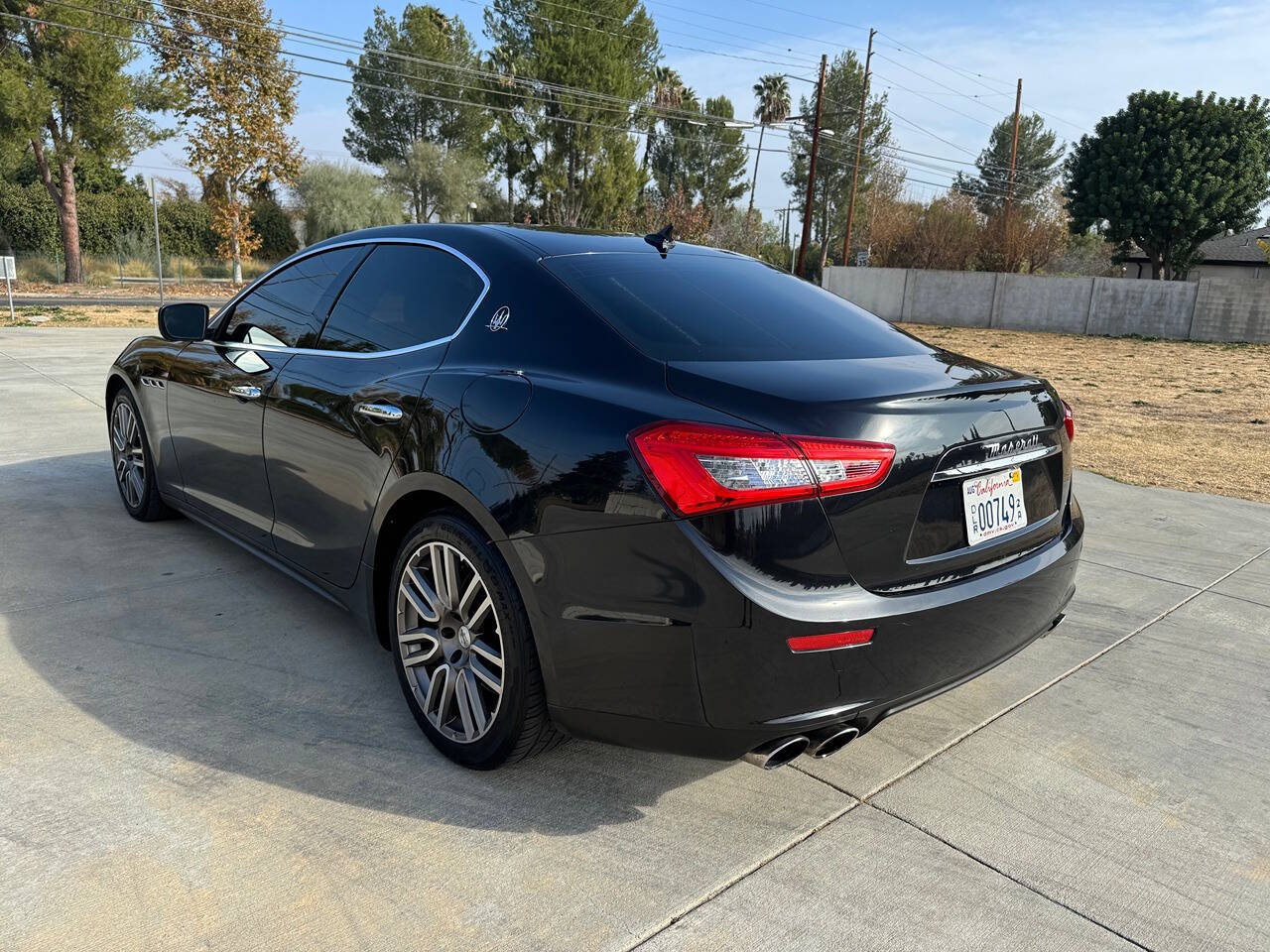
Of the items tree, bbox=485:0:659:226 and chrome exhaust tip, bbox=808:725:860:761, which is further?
tree, bbox=485:0:659:226

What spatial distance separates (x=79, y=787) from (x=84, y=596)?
1599 mm

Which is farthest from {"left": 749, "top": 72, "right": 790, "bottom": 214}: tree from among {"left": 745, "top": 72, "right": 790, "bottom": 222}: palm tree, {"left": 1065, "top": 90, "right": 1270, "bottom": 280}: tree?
{"left": 1065, "top": 90, "right": 1270, "bottom": 280}: tree

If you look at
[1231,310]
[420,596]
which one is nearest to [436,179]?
[1231,310]

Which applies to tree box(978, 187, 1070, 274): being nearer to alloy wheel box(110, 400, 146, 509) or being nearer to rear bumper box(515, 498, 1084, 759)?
alloy wheel box(110, 400, 146, 509)

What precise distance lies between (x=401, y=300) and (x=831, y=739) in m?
1.95

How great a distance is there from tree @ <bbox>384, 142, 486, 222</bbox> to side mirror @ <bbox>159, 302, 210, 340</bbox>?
46755 mm

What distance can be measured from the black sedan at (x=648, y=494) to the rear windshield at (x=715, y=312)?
0.05 feet

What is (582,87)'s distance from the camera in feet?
138

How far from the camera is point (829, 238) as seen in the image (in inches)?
2611

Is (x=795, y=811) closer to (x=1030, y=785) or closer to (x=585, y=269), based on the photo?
(x=1030, y=785)

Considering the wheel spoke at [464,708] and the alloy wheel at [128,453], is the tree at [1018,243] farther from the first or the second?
the wheel spoke at [464,708]

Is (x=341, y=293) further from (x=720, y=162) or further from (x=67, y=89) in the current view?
(x=720, y=162)

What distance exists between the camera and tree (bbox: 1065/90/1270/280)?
107 feet

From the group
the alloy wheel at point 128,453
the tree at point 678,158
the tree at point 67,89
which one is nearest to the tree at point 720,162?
the tree at point 678,158
